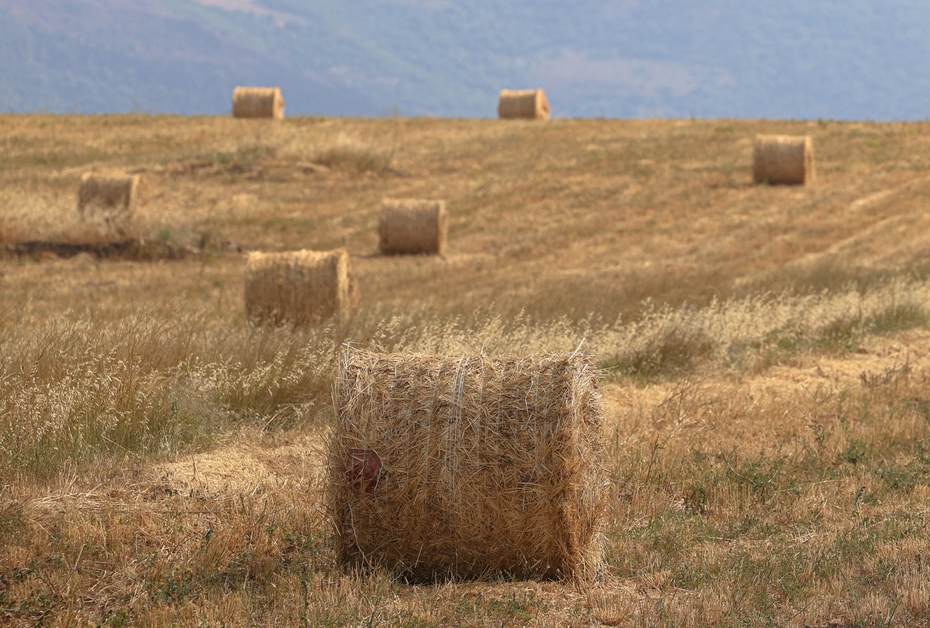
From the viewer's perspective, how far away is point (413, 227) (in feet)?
69.1

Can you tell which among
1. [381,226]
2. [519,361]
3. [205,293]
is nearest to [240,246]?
[381,226]

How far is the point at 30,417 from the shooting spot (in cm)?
716

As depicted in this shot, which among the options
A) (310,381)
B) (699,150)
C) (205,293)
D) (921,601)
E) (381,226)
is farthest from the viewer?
(699,150)

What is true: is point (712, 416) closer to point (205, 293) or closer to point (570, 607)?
point (570, 607)

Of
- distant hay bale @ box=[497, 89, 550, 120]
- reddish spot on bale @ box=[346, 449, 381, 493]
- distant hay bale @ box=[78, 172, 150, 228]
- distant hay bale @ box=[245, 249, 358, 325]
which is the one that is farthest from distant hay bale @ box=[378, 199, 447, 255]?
distant hay bale @ box=[497, 89, 550, 120]

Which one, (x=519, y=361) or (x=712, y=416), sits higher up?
(x=519, y=361)

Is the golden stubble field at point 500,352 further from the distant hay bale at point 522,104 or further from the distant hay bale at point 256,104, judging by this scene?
the distant hay bale at point 522,104

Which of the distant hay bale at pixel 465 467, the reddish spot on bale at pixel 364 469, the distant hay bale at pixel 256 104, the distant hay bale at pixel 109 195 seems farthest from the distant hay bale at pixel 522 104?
the reddish spot on bale at pixel 364 469

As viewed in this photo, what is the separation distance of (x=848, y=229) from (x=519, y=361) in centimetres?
1764

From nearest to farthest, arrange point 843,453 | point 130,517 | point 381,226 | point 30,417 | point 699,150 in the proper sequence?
point 130,517
point 30,417
point 843,453
point 381,226
point 699,150

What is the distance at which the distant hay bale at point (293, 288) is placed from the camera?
1323cm

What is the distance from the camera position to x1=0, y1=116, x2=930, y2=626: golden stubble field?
217 inches

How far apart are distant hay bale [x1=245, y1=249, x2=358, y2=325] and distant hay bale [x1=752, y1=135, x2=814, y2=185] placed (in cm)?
1594

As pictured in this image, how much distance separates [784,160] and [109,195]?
14.9 meters
